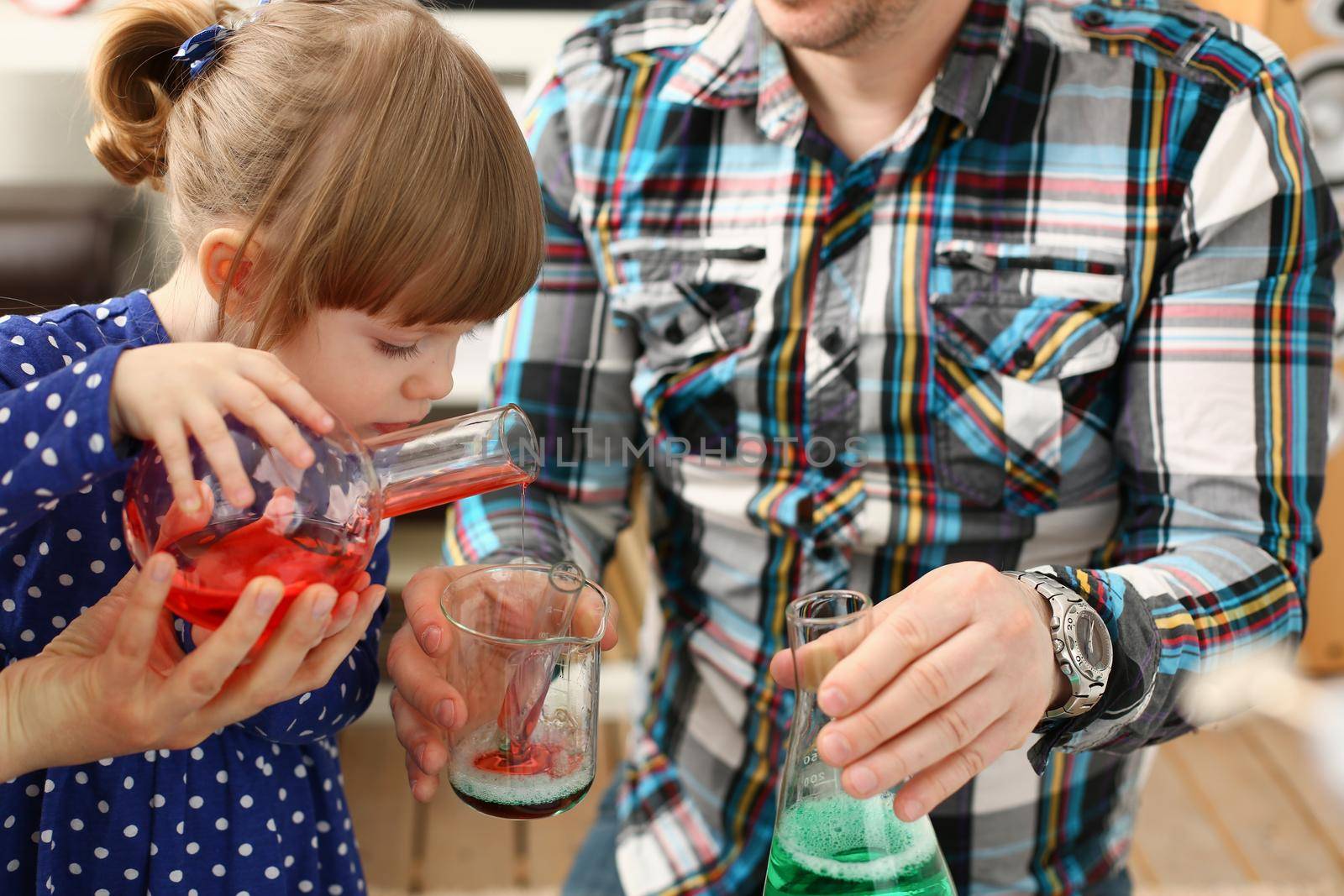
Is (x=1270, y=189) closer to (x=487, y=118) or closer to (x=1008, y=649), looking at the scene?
(x=1008, y=649)

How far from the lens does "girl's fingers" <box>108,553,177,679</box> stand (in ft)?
2.19

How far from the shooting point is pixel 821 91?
1299mm

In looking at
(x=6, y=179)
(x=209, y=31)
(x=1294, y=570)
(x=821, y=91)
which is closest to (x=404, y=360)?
(x=209, y=31)

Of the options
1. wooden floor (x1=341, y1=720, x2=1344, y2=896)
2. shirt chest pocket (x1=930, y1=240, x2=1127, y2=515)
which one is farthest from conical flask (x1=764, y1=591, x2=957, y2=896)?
wooden floor (x1=341, y1=720, x2=1344, y2=896)

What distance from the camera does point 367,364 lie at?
→ 0.90 meters

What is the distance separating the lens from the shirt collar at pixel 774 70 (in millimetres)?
1221

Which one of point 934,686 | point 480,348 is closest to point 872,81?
point 934,686

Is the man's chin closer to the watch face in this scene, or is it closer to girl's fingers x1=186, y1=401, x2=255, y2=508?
the watch face

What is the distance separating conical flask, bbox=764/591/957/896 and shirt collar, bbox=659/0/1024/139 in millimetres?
623

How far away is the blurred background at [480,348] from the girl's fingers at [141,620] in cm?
153

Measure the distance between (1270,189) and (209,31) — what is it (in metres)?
0.91

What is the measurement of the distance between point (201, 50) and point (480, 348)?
150 centimetres

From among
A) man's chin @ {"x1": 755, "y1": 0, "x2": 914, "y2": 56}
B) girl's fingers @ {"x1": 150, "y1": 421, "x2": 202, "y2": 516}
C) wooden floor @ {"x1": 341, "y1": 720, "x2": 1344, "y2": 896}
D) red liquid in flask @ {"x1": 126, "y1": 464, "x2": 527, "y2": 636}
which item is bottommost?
wooden floor @ {"x1": 341, "y1": 720, "x2": 1344, "y2": 896}

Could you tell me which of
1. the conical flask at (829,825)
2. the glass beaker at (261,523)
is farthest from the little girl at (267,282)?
the conical flask at (829,825)
